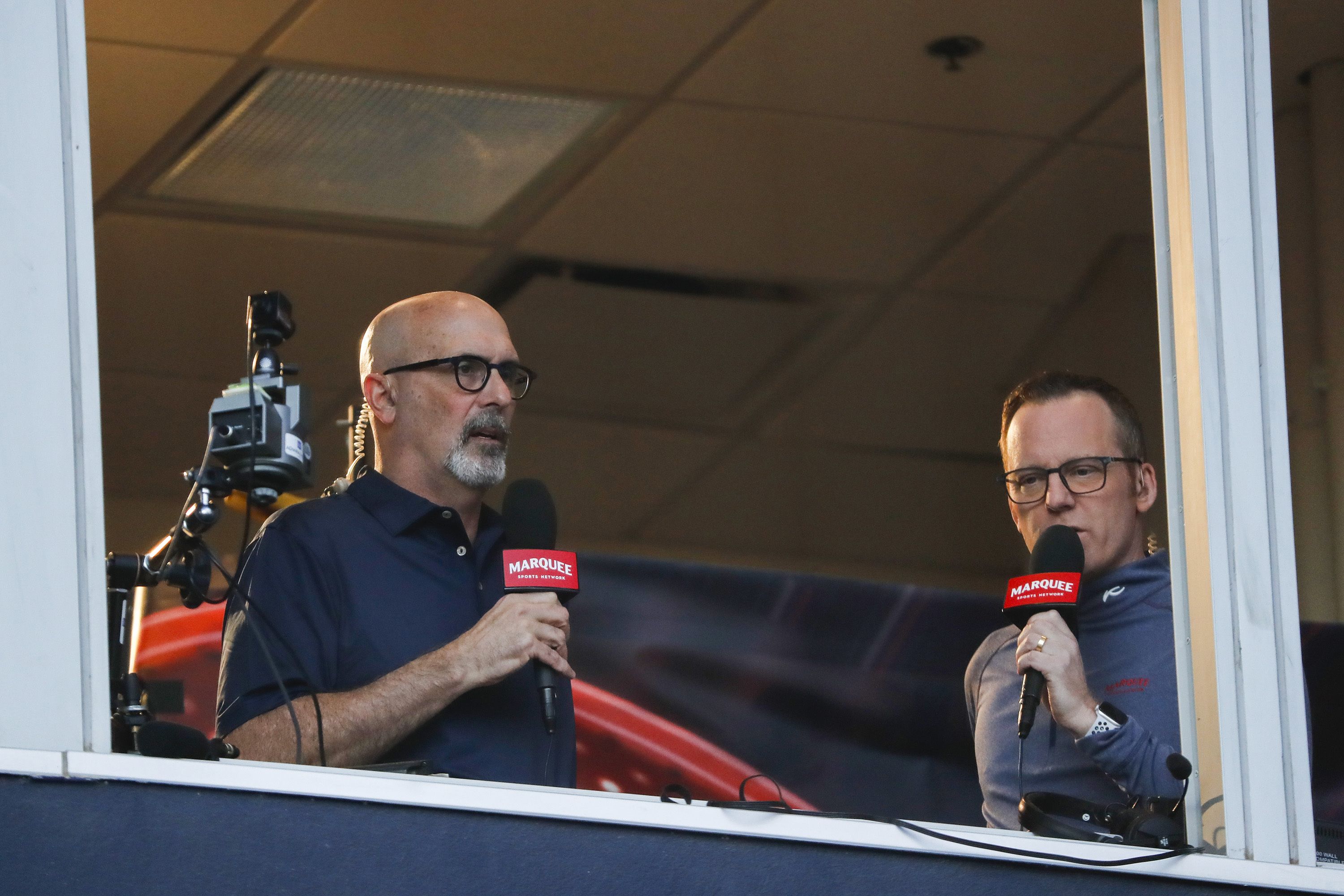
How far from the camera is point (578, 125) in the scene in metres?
5.05

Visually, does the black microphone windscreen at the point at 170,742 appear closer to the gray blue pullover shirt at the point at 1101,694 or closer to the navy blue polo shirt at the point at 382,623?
the navy blue polo shirt at the point at 382,623

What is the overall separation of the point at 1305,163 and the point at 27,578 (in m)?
4.29

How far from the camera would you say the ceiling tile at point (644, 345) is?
6.09 meters

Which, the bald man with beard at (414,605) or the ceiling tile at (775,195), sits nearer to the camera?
the bald man with beard at (414,605)

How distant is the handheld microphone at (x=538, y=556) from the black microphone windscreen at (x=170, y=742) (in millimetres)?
564

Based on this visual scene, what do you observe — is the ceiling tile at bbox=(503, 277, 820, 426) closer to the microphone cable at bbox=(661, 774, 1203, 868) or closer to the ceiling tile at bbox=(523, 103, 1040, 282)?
the ceiling tile at bbox=(523, 103, 1040, 282)

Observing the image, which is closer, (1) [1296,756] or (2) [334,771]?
(2) [334,771]

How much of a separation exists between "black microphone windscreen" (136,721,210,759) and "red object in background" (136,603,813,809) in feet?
6.02

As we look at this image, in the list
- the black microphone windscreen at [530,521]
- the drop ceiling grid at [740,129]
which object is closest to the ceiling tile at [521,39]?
the drop ceiling grid at [740,129]

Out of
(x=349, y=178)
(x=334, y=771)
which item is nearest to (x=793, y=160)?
(x=349, y=178)

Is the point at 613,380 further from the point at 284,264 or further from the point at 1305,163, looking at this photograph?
the point at 1305,163

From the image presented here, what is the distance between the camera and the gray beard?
2.77 metres

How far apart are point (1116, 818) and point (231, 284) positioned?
14.7 feet

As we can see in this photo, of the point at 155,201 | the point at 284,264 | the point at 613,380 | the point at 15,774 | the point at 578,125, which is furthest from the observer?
the point at 613,380
